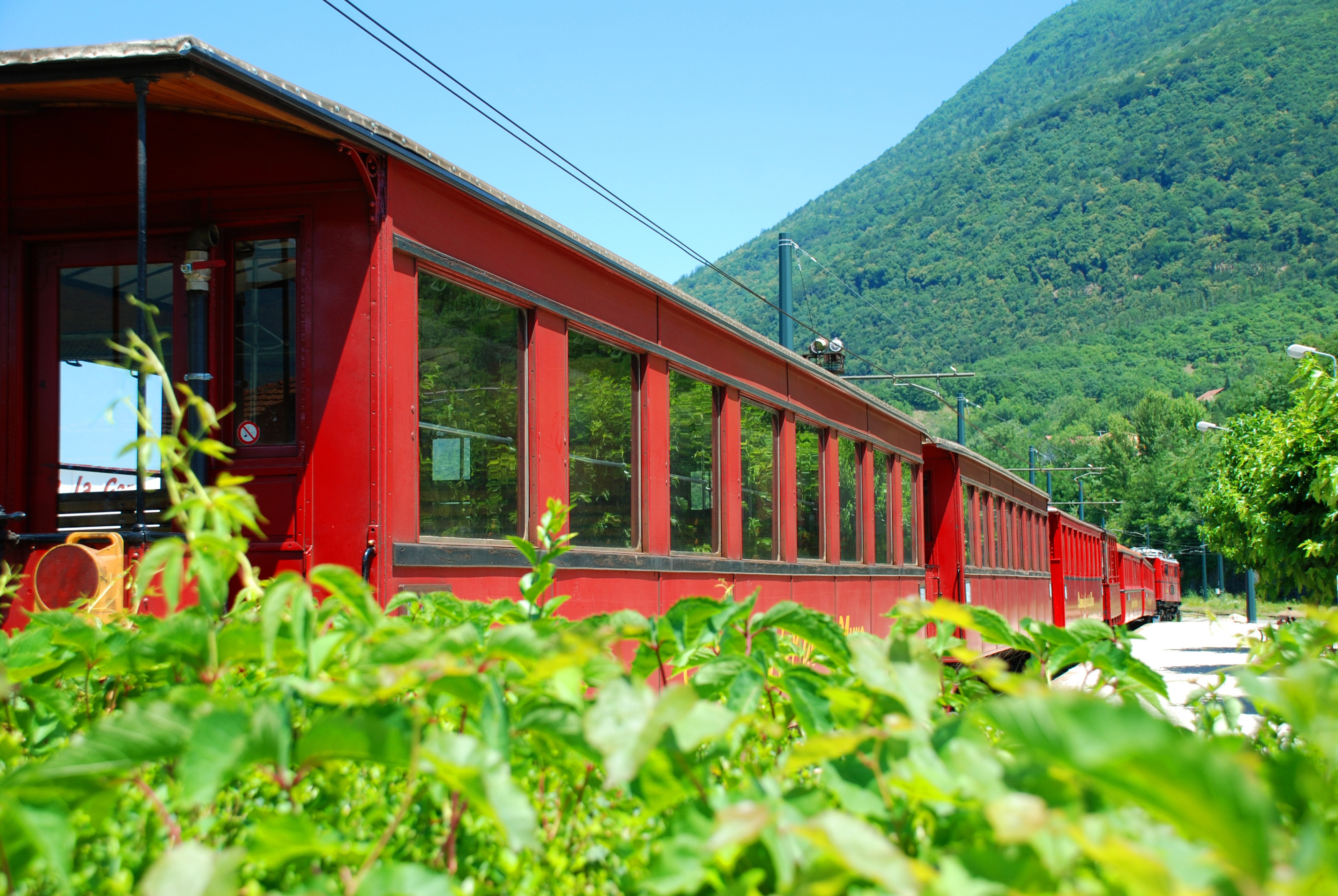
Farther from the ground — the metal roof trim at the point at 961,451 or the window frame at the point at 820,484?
the metal roof trim at the point at 961,451

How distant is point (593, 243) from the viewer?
590 cm

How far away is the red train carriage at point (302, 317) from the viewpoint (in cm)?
441

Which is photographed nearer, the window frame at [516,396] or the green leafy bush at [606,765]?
the green leafy bush at [606,765]

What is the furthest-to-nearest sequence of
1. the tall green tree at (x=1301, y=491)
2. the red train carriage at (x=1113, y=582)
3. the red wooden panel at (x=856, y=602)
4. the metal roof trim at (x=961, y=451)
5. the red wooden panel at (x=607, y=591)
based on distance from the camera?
the red train carriage at (x=1113, y=582), the tall green tree at (x=1301, y=491), the metal roof trim at (x=961, y=451), the red wooden panel at (x=856, y=602), the red wooden panel at (x=607, y=591)

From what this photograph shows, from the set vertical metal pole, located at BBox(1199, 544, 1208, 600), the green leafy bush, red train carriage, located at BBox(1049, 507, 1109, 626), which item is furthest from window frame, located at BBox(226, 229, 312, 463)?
vertical metal pole, located at BBox(1199, 544, 1208, 600)

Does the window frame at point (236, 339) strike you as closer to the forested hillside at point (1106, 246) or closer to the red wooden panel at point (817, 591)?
the red wooden panel at point (817, 591)

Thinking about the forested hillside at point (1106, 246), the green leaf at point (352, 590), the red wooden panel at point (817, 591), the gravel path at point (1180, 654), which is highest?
the forested hillside at point (1106, 246)

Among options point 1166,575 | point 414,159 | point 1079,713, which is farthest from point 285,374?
point 1166,575

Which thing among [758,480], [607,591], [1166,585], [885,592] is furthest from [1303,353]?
[1166,585]

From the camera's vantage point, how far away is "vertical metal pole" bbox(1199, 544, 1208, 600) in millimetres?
64625

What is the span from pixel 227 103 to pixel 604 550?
2.62 metres

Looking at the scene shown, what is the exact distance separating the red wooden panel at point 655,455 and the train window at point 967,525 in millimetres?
7069

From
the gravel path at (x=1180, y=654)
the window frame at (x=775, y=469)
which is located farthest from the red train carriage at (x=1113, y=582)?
the window frame at (x=775, y=469)

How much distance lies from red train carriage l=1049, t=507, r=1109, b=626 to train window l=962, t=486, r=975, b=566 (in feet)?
17.2
